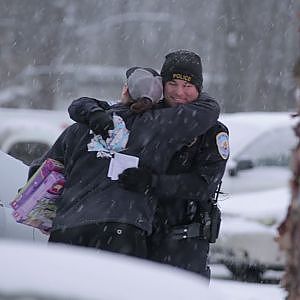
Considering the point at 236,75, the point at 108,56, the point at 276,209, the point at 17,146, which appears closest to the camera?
the point at 276,209

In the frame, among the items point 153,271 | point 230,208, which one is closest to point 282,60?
point 230,208

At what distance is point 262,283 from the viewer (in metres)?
8.93

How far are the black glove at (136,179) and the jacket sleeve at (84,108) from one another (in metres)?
0.34

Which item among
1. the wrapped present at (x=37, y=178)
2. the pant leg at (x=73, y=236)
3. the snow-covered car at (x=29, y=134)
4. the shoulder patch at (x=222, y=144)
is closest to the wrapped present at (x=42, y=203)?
the wrapped present at (x=37, y=178)

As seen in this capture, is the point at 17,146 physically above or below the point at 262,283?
above

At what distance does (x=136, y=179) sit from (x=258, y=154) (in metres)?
6.14

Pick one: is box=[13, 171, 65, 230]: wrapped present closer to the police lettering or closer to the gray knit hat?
the gray knit hat

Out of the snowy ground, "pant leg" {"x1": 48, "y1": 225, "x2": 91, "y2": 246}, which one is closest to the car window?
the snowy ground

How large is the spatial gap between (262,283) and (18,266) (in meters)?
6.97

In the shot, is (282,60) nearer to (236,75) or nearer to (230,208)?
(236,75)

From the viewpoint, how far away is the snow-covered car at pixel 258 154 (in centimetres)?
994

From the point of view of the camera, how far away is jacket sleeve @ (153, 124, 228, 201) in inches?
175

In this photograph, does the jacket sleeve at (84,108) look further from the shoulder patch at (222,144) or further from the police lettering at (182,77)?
the shoulder patch at (222,144)

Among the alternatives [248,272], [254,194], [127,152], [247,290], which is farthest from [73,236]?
[254,194]
